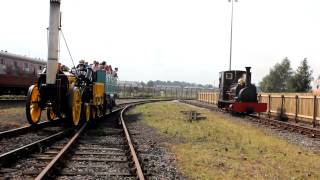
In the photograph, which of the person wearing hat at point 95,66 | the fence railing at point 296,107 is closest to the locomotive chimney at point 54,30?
the person wearing hat at point 95,66

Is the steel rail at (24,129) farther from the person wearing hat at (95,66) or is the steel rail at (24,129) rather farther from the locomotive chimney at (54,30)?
the person wearing hat at (95,66)

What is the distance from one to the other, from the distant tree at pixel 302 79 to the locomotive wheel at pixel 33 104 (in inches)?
2178

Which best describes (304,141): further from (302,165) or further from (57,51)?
(57,51)

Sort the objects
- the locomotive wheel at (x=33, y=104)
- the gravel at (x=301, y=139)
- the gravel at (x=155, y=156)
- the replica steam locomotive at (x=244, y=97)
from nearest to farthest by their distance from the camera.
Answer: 1. the gravel at (x=155, y=156)
2. the gravel at (x=301, y=139)
3. the locomotive wheel at (x=33, y=104)
4. the replica steam locomotive at (x=244, y=97)

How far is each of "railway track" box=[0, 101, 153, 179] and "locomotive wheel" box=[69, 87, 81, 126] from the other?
2423mm

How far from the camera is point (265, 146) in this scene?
13133 mm

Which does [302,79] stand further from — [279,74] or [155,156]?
[155,156]

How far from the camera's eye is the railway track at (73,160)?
8.12 metres

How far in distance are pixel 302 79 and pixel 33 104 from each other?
57.8m

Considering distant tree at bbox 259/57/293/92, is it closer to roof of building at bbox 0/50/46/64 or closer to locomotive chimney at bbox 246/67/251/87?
roof of building at bbox 0/50/46/64

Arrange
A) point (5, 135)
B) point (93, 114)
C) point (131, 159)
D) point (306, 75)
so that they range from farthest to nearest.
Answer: point (306, 75) < point (93, 114) < point (5, 135) < point (131, 159)

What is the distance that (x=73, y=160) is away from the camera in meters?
9.64

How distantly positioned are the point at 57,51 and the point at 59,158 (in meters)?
8.08

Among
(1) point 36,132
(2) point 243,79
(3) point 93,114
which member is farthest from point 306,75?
(1) point 36,132
